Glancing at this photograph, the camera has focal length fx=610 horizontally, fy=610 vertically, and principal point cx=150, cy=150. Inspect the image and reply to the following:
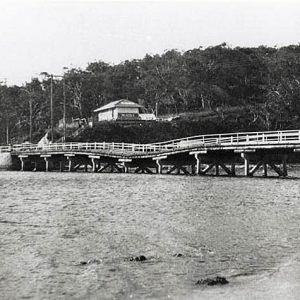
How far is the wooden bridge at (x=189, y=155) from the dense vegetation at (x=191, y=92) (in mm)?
11440

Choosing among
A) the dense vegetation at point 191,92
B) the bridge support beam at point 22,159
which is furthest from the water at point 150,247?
the dense vegetation at point 191,92

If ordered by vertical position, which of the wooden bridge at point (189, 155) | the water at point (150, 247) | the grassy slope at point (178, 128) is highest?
the grassy slope at point (178, 128)

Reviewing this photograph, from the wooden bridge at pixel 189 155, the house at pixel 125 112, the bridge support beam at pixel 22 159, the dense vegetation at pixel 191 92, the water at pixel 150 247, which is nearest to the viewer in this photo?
the water at pixel 150 247

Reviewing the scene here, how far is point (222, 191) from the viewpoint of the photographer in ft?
102

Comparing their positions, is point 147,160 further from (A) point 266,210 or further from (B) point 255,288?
(B) point 255,288

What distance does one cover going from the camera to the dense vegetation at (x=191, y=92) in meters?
81.1

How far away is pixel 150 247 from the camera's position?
14891 mm

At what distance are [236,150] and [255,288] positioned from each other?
2976cm

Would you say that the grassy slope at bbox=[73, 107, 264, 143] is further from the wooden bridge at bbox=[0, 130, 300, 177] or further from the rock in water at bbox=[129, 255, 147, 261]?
the rock in water at bbox=[129, 255, 147, 261]

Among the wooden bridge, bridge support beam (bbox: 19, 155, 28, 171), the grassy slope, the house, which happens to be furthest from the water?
the house

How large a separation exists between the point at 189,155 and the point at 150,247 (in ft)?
105

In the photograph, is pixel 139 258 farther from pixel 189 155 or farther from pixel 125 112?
pixel 125 112

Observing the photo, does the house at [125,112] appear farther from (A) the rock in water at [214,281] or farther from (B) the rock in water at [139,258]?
(A) the rock in water at [214,281]

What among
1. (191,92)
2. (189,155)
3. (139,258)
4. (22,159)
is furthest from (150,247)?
(191,92)
